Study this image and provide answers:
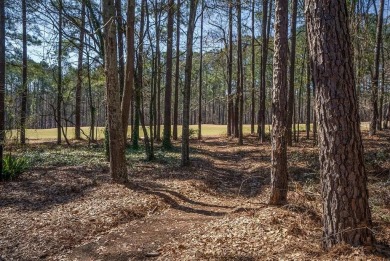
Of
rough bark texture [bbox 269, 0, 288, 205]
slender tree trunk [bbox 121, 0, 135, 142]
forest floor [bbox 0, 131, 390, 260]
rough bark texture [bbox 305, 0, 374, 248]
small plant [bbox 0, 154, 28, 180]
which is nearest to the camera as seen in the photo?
rough bark texture [bbox 305, 0, 374, 248]

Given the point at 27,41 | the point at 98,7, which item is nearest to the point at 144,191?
the point at 98,7

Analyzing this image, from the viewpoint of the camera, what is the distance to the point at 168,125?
16.5 m

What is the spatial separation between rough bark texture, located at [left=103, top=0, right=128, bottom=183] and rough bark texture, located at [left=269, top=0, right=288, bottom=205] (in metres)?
4.27

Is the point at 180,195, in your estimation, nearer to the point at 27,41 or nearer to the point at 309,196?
the point at 309,196

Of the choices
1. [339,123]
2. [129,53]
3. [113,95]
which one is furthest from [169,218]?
[129,53]

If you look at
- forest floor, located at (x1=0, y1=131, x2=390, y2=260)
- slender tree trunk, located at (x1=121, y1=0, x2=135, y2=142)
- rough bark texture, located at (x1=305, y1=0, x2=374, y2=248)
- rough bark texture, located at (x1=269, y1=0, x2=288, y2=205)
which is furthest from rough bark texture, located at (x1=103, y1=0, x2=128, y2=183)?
rough bark texture, located at (x1=305, y1=0, x2=374, y2=248)

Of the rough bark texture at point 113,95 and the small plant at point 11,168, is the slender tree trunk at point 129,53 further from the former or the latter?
the small plant at point 11,168

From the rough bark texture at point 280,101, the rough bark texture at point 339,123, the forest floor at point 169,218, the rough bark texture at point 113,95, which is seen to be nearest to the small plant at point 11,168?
the forest floor at point 169,218

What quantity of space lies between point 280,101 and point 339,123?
8.07ft

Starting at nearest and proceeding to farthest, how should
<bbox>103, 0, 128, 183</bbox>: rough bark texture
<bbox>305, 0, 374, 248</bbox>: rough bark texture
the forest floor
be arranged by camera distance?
<bbox>305, 0, 374, 248</bbox>: rough bark texture, the forest floor, <bbox>103, 0, 128, 183</bbox>: rough bark texture

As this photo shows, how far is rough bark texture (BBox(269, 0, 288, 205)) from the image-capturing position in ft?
19.7

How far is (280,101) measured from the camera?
239 inches

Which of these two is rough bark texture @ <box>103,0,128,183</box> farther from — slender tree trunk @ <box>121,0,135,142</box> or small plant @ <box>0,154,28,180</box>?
small plant @ <box>0,154,28,180</box>

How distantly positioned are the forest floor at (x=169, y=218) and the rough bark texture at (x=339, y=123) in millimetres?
349
